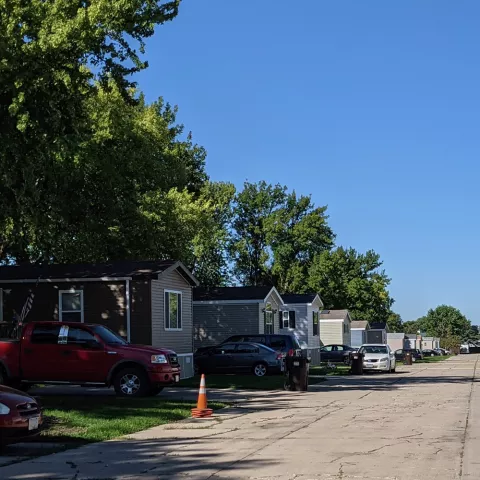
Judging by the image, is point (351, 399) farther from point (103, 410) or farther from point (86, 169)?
point (86, 169)

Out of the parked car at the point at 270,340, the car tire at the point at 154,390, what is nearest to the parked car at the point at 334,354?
the parked car at the point at 270,340

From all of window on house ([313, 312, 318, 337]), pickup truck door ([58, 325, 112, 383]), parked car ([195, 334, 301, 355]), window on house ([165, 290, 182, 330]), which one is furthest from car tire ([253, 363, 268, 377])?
window on house ([313, 312, 318, 337])

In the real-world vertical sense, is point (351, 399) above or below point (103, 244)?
below

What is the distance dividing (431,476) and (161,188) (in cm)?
2784

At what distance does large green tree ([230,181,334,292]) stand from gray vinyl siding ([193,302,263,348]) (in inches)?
1325

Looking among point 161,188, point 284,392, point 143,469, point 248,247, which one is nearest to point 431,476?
point 143,469

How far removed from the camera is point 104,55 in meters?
22.0

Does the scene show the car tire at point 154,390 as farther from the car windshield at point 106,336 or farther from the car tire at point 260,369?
the car tire at point 260,369

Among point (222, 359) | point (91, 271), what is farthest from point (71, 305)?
point (222, 359)

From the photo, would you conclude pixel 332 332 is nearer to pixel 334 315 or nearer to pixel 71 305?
pixel 334 315

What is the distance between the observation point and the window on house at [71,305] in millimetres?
26594

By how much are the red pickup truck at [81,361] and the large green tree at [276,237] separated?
53.1 metres

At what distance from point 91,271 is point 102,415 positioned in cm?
1181

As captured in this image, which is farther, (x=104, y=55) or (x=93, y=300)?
(x=93, y=300)
